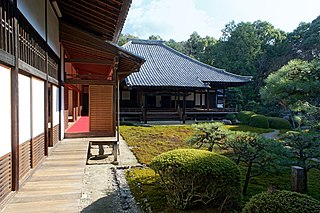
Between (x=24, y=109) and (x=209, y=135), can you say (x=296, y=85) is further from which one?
(x=24, y=109)

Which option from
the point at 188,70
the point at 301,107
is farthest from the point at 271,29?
the point at 301,107

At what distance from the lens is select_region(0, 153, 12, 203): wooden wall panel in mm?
2818

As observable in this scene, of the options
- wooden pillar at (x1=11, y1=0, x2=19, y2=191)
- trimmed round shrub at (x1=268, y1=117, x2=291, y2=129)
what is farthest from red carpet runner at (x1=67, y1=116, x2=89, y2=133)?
trimmed round shrub at (x1=268, y1=117, x2=291, y2=129)

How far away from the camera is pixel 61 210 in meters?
2.89

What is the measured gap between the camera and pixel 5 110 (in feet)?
9.61

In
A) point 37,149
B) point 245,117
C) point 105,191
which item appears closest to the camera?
point 37,149

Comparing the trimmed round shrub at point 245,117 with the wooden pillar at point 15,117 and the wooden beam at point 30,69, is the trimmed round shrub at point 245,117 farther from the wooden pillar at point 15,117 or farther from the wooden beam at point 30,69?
the wooden pillar at point 15,117

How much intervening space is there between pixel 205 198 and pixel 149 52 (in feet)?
64.7

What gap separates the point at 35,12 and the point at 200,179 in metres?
3.95

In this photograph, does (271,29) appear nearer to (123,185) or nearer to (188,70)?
(188,70)

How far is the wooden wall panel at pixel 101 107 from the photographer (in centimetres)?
812

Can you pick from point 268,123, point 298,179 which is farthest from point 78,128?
point 268,123

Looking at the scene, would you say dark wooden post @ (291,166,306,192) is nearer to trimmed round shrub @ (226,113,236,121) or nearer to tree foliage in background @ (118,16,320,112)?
trimmed round shrub @ (226,113,236,121)

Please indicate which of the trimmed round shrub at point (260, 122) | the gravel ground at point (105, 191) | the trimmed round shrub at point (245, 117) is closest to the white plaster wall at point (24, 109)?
the gravel ground at point (105, 191)
